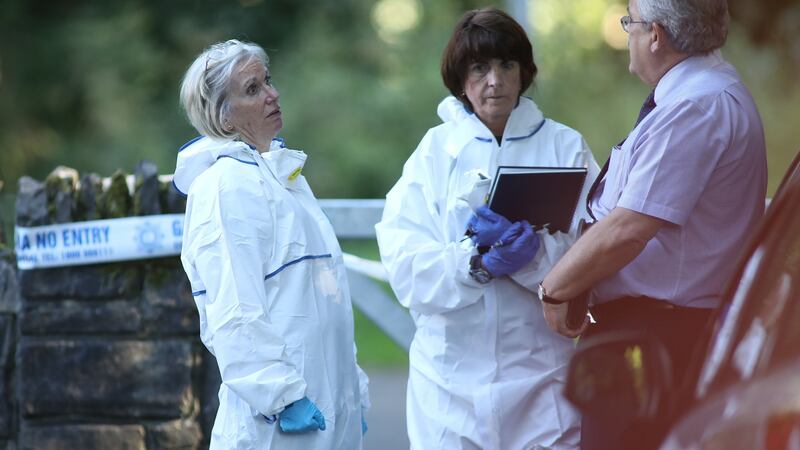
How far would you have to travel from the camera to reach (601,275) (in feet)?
11.1

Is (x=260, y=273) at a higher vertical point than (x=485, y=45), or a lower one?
lower

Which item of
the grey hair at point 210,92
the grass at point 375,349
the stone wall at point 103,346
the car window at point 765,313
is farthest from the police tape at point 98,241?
the grass at point 375,349

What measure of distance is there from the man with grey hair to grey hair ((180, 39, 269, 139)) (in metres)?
1.05

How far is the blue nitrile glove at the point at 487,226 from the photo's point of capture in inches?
153

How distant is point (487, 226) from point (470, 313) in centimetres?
33

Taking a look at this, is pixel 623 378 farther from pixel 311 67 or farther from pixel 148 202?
pixel 311 67

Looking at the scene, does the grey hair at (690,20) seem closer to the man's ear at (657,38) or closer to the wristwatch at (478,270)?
the man's ear at (657,38)

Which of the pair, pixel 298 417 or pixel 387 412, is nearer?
pixel 298 417

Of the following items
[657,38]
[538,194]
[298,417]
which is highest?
[657,38]

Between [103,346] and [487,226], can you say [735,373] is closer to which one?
[487,226]

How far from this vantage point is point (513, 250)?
3.86 metres

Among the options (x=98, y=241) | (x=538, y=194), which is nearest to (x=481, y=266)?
(x=538, y=194)

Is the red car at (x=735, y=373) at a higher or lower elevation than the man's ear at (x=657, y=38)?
lower

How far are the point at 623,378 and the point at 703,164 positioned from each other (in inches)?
28.0
